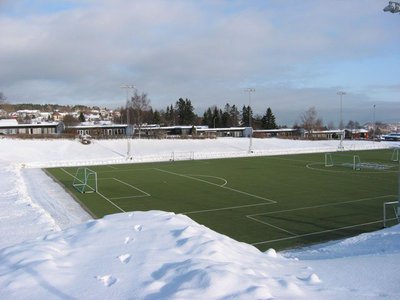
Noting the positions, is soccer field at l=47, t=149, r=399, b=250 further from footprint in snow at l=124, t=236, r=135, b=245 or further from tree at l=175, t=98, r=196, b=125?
tree at l=175, t=98, r=196, b=125

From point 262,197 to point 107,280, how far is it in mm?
18418

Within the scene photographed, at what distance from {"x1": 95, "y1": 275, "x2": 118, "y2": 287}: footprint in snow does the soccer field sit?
9106 mm

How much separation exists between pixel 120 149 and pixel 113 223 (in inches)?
2170

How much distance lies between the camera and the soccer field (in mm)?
16812

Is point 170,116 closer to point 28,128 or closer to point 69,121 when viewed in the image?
point 69,121

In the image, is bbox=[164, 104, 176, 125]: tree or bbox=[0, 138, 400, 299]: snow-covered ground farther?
bbox=[164, 104, 176, 125]: tree

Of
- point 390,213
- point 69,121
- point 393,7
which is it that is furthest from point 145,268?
point 69,121

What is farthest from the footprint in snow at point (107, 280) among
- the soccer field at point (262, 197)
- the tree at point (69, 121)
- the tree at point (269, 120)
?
the tree at point (269, 120)

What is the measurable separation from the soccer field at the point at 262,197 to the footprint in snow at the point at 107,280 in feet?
29.9

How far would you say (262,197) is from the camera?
77.7 ft

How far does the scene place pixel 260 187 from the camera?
89.4 ft

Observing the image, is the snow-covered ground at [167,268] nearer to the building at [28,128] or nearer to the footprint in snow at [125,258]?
the footprint in snow at [125,258]

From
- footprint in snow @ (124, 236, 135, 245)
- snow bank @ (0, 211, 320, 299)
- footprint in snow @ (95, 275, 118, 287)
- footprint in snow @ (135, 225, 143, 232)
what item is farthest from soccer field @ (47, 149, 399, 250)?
footprint in snow @ (95, 275, 118, 287)

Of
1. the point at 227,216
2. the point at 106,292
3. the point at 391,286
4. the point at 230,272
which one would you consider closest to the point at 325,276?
the point at 391,286
